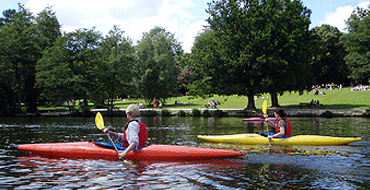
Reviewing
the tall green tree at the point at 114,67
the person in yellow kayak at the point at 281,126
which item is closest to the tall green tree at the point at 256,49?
the tall green tree at the point at 114,67

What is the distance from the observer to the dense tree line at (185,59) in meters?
31.9

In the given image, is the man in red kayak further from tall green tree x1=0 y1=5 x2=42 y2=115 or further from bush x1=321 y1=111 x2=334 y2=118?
tall green tree x1=0 y1=5 x2=42 y2=115

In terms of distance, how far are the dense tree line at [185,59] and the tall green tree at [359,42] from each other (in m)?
0.12

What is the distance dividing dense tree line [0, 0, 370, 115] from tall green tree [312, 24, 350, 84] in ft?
59.3

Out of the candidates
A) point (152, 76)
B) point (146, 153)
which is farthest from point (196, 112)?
point (146, 153)

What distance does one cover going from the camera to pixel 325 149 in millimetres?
11531

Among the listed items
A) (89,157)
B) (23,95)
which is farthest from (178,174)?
(23,95)

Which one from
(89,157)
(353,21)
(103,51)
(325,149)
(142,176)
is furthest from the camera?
(353,21)

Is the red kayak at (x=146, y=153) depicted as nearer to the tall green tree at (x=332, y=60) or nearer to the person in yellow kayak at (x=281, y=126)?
the person in yellow kayak at (x=281, y=126)

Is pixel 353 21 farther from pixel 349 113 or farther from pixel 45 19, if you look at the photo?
pixel 45 19

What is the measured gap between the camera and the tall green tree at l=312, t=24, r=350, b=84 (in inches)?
2501

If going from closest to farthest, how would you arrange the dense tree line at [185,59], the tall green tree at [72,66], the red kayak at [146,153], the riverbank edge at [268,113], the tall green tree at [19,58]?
the red kayak at [146,153] → the riverbank edge at [268,113] → the dense tree line at [185,59] → the tall green tree at [72,66] → the tall green tree at [19,58]

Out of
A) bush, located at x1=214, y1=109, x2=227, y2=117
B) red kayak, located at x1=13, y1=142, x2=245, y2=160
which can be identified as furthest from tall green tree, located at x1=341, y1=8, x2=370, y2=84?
red kayak, located at x1=13, y1=142, x2=245, y2=160

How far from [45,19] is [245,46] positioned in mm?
30087
